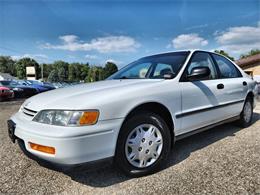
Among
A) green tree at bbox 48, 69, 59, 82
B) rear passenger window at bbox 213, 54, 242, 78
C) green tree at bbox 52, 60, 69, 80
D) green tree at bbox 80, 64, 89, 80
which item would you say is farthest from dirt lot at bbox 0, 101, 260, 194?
green tree at bbox 52, 60, 69, 80

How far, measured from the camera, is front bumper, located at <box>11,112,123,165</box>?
1.90 m

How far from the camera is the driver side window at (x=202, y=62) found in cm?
307

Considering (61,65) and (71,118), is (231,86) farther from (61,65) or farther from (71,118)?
(61,65)

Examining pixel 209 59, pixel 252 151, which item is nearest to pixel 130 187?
pixel 252 151

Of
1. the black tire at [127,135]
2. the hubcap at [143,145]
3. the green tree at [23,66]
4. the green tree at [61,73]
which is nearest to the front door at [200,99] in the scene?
the black tire at [127,135]

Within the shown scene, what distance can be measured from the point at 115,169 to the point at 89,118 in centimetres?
90

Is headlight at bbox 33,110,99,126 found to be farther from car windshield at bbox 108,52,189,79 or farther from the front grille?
car windshield at bbox 108,52,189,79

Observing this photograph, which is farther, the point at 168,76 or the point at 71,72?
the point at 71,72

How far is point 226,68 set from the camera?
383 centimetres

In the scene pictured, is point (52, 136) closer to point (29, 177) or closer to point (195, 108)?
point (29, 177)

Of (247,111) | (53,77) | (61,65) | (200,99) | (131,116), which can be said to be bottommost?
(247,111)

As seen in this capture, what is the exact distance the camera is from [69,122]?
1.95 m

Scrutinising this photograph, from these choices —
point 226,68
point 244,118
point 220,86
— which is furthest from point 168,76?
point 244,118

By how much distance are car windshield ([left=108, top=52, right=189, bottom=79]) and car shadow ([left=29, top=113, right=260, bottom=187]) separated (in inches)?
43.6
